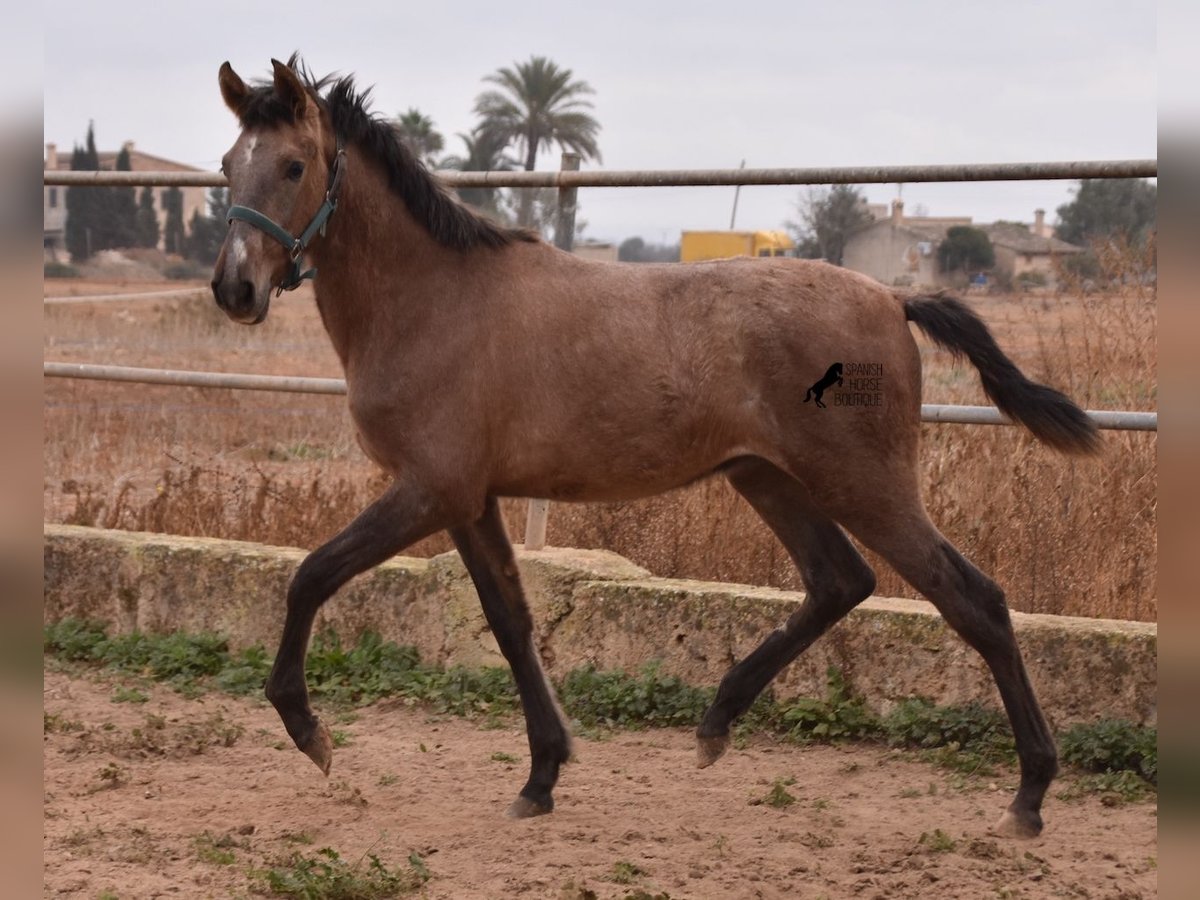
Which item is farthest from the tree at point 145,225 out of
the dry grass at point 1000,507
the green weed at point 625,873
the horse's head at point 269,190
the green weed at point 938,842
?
the green weed at point 938,842

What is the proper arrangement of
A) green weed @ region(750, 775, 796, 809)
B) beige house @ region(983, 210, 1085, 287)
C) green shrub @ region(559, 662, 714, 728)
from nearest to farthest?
green weed @ region(750, 775, 796, 809) < green shrub @ region(559, 662, 714, 728) < beige house @ region(983, 210, 1085, 287)

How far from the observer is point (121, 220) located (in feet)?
54.8

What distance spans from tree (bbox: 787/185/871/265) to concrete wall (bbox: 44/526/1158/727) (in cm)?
172

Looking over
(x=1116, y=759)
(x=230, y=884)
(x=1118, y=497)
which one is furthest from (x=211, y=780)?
(x=1118, y=497)

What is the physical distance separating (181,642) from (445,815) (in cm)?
238

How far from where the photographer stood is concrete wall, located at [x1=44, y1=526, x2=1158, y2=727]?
4.71 m

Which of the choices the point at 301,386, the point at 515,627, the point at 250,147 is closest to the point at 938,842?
the point at 515,627

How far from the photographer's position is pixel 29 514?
44.4 inches

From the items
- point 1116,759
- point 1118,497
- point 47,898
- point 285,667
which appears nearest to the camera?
point 47,898

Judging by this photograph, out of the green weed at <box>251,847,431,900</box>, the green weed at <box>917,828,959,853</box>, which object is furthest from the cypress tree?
the green weed at <box>917,828,959,853</box>

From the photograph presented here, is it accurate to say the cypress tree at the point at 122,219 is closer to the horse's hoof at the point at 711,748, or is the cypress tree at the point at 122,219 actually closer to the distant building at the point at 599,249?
the distant building at the point at 599,249

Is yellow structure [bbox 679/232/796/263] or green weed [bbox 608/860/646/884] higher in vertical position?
yellow structure [bbox 679/232/796/263]

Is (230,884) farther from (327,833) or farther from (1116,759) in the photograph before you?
(1116,759)

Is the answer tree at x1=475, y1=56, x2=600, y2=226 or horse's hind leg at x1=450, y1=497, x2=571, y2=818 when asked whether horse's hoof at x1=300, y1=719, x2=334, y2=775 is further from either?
tree at x1=475, y1=56, x2=600, y2=226
